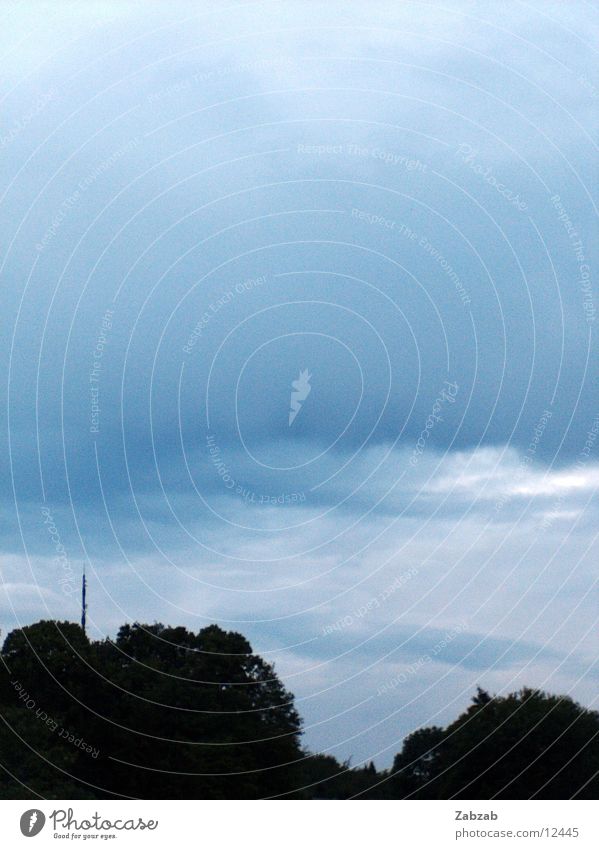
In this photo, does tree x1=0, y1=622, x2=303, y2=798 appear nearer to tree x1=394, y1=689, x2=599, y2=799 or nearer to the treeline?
the treeline

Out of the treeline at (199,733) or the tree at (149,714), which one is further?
the tree at (149,714)

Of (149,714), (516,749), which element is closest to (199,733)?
(149,714)

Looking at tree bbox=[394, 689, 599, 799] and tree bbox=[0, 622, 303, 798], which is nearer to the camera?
tree bbox=[394, 689, 599, 799]

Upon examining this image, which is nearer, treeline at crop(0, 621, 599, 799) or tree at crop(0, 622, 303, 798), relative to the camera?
treeline at crop(0, 621, 599, 799)

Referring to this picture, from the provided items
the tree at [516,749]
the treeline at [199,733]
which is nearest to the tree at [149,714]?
the treeline at [199,733]

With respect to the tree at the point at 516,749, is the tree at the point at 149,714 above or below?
above

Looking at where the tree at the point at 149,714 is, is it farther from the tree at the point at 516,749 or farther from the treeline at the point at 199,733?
the tree at the point at 516,749

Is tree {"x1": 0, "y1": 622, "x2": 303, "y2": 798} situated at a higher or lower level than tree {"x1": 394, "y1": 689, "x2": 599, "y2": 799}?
higher

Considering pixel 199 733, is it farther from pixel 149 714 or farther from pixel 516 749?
pixel 516 749

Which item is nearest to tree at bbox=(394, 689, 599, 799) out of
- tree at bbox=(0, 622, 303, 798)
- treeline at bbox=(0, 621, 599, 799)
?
treeline at bbox=(0, 621, 599, 799)
